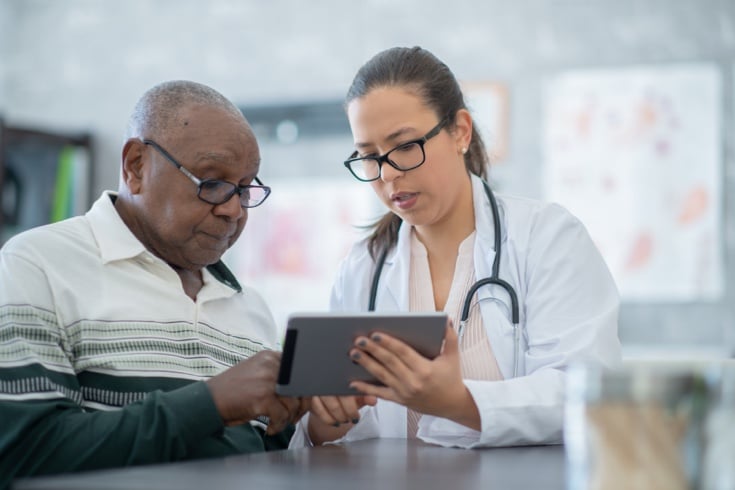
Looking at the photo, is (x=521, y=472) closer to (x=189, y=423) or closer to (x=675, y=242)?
(x=189, y=423)

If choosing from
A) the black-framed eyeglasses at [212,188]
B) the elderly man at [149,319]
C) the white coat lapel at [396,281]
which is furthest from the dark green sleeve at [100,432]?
the white coat lapel at [396,281]

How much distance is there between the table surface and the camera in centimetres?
102

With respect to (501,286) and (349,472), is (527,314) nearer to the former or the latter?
(501,286)

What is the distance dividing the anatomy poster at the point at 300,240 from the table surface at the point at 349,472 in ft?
8.88

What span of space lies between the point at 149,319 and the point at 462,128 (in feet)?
2.61

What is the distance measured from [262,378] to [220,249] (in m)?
0.39

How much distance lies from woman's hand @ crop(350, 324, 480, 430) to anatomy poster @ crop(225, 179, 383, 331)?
8.75 ft

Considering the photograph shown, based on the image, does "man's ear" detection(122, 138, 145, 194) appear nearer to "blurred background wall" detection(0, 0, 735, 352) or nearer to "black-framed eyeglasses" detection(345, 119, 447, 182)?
"black-framed eyeglasses" detection(345, 119, 447, 182)

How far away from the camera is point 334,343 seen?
1426 mm

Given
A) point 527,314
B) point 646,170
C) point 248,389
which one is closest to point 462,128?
point 527,314

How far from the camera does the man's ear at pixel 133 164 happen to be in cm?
170

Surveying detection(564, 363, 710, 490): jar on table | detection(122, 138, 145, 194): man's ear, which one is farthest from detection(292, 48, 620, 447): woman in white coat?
detection(564, 363, 710, 490): jar on table

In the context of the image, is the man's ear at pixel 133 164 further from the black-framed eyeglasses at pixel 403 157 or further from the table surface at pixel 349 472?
the table surface at pixel 349 472

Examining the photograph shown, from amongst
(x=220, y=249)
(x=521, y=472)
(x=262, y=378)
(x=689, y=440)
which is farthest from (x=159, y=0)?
(x=689, y=440)
